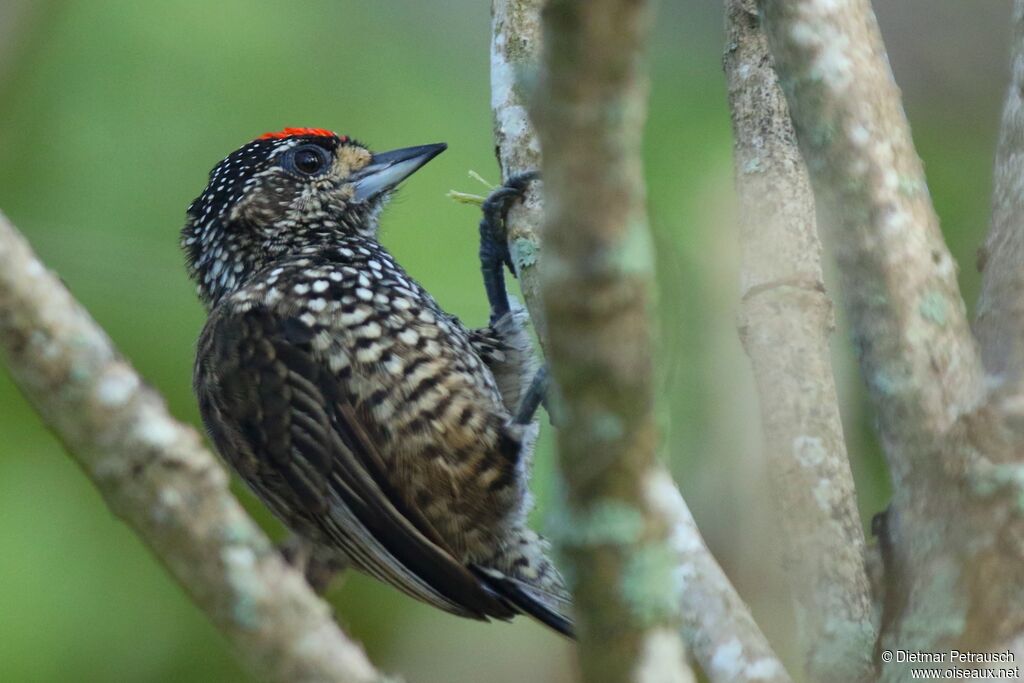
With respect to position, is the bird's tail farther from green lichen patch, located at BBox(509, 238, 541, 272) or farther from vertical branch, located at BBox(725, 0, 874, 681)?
vertical branch, located at BBox(725, 0, 874, 681)

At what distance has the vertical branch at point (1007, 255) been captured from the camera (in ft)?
7.97

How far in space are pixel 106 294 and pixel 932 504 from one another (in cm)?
329

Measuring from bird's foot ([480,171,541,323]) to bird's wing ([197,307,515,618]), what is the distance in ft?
1.92

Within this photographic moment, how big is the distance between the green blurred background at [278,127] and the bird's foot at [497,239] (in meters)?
0.51

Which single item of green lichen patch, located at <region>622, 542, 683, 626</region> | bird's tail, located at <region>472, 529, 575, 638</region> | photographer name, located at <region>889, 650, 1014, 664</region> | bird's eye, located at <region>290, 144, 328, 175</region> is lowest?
bird's tail, located at <region>472, 529, 575, 638</region>

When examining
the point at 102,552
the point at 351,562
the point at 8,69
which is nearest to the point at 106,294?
the point at 102,552

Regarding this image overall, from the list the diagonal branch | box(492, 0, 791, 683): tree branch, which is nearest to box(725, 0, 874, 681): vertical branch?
box(492, 0, 791, 683): tree branch

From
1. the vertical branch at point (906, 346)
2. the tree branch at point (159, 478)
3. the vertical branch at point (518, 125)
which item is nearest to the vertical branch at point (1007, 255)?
the vertical branch at point (906, 346)

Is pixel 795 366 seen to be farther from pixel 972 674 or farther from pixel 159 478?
pixel 159 478

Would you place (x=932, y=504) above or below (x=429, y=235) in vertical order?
below

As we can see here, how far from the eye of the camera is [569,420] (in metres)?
1.73

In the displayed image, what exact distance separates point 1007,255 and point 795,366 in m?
0.47

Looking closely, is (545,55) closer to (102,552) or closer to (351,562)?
(351,562)

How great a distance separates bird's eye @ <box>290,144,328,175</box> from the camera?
13.7 ft
